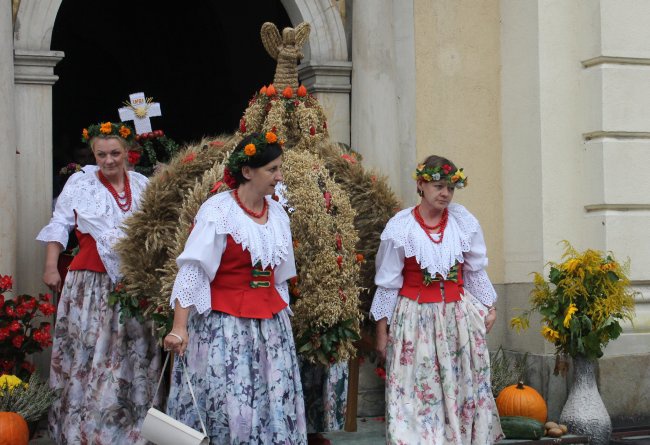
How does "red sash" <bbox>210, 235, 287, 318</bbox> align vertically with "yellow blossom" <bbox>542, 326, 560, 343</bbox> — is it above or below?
above

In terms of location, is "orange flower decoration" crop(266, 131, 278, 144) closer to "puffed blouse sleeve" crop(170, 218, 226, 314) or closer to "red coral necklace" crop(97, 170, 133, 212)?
"puffed blouse sleeve" crop(170, 218, 226, 314)

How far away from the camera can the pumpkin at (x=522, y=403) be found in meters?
7.45

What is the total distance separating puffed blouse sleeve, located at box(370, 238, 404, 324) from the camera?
6359 mm

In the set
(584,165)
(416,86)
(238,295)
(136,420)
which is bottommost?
(136,420)

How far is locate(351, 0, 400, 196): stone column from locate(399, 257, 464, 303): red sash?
173cm

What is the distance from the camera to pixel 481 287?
6660mm

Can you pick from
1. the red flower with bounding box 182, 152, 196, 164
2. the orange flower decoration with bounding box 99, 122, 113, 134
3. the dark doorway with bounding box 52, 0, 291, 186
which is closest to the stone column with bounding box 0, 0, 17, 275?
the orange flower decoration with bounding box 99, 122, 113, 134

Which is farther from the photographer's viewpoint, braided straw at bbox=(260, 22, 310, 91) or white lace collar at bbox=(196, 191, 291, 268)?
braided straw at bbox=(260, 22, 310, 91)

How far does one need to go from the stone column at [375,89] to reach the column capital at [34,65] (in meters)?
2.13

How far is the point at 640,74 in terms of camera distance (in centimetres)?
823

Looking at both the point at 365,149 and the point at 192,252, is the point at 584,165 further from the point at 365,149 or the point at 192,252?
the point at 192,252

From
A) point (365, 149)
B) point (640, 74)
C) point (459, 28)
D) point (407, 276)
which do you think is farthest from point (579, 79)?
point (407, 276)

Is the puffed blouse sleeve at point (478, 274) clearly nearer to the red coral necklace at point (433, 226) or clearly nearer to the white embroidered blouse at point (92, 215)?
the red coral necklace at point (433, 226)

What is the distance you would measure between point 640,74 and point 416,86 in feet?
5.34
